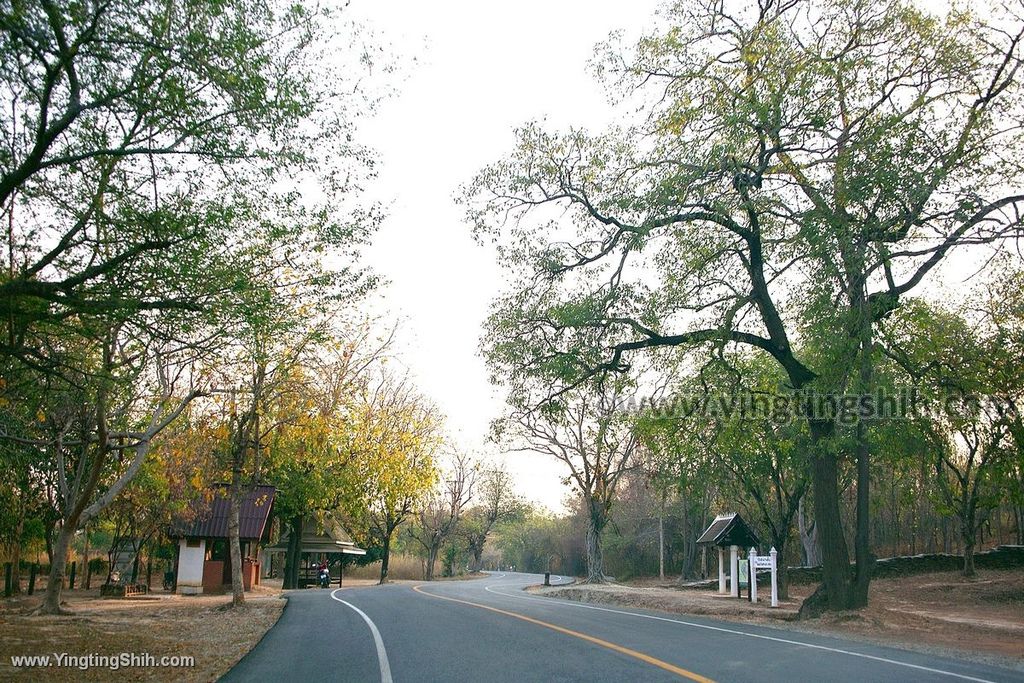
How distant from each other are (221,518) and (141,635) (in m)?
22.4

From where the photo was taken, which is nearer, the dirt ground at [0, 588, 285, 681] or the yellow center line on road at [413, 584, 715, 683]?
the yellow center line on road at [413, 584, 715, 683]

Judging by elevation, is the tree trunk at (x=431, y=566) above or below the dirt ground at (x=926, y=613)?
below

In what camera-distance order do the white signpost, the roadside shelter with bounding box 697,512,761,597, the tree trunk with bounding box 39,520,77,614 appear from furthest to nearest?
the roadside shelter with bounding box 697,512,761,597, the white signpost, the tree trunk with bounding box 39,520,77,614

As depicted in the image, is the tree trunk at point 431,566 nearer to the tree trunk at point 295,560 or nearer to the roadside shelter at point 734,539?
the tree trunk at point 295,560

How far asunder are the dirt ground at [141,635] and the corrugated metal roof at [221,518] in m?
9.22

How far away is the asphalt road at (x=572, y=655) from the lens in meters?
9.05

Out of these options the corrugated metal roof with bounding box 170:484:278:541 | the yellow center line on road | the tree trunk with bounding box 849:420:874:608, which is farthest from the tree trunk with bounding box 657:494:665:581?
the yellow center line on road

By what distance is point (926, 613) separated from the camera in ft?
75.3

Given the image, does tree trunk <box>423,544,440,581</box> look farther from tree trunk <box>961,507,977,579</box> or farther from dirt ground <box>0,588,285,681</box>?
tree trunk <box>961,507,977,579</box>

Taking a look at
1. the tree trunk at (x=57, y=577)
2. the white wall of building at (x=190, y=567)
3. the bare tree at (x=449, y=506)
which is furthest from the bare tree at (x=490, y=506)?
the tree trunk at (x=57, y=577)

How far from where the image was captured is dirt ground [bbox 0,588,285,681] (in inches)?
432

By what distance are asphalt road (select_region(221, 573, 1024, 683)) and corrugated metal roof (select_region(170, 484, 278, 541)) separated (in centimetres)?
2064

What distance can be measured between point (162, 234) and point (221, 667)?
596cm

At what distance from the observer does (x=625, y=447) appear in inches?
1742
